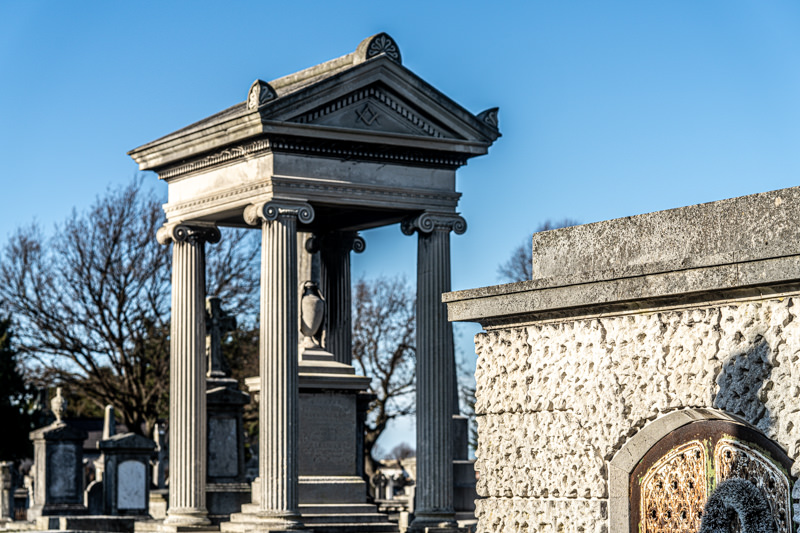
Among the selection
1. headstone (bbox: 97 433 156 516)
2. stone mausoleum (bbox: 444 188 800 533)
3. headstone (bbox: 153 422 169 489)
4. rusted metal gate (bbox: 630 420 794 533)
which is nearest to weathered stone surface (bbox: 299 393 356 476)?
headstone (bbox: 97 433 156 516)

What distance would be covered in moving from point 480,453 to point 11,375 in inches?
1434

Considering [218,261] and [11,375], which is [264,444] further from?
[11,375]

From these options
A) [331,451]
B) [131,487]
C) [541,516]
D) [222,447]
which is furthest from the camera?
[131,487]

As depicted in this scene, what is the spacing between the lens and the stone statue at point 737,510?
5.04 meters

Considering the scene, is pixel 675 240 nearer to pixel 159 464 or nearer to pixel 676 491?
pixel 676 491

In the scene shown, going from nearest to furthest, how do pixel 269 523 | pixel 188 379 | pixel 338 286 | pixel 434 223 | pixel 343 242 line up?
pixel 269 523, pixel 434 223, pixel 188 379, pixel 338 286, pixel 343 242

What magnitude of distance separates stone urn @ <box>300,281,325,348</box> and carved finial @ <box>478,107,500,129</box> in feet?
11.1

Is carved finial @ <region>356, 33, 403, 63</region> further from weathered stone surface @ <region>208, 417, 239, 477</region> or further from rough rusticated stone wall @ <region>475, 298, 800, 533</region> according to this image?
rough rusticated stone wall @ <region>475, 298, 800, 533</region>

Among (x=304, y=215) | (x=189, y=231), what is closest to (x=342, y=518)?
(x=304, y=215)

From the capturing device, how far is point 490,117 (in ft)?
61.7

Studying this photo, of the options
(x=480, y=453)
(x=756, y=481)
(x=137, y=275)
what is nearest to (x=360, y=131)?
(x=480, y=453)

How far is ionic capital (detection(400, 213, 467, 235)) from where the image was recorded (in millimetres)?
18344

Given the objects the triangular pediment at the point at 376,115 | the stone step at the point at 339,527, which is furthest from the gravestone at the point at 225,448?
the triangular pediment at the point at 376,115

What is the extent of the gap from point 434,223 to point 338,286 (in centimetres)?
228
